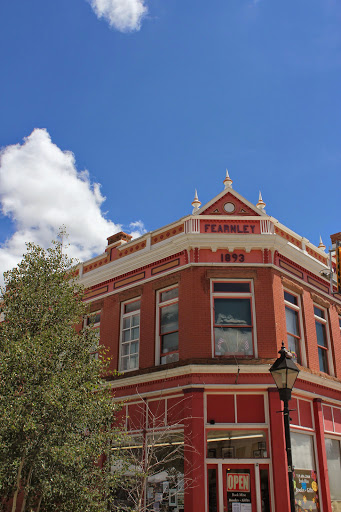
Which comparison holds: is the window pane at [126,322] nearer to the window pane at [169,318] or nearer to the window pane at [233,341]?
the window pane at [169,318]

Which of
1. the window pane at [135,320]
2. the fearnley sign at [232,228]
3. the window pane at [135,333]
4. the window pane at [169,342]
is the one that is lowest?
the window pane at [169,342]

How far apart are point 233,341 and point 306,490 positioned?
4775 millimetres

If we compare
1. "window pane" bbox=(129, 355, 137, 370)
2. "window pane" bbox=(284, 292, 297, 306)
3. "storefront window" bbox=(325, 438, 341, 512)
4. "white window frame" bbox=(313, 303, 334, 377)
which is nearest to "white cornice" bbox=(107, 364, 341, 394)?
"window pane" bbox=(129, 355, 137, 370)

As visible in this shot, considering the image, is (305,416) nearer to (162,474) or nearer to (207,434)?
(207,434)

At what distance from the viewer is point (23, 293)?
488 inches

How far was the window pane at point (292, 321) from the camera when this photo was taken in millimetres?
17083

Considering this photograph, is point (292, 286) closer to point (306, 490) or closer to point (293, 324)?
point (293, 324)

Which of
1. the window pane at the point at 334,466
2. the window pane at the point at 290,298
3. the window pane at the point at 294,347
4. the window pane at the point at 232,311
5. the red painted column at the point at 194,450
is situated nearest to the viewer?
the red painted column at the point at 194,450

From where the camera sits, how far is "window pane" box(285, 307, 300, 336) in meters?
17.1

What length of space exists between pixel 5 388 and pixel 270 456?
764cm

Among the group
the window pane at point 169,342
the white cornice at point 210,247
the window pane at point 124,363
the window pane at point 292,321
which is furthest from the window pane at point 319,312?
the window pane at point 124,363

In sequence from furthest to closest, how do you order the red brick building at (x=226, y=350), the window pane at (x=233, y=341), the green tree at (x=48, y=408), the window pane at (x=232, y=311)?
1. the window pane at (x=232, y=311)
2. the window pane at (x=233, y=341)
3. the red brick building at (x=226, y=350)
4. the green tree at (x=48, y=408)

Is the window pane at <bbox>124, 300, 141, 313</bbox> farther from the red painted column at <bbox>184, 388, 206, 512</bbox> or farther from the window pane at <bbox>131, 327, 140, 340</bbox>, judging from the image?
the red painted column at <bbox>184, 388, 206, 512</bbox>

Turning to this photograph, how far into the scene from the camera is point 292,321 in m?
17.3
